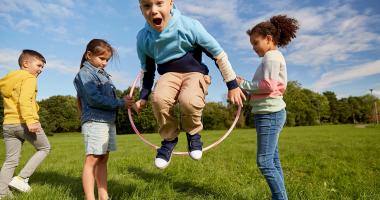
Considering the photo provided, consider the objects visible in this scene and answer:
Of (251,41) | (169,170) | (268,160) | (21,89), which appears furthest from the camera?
(169,170)

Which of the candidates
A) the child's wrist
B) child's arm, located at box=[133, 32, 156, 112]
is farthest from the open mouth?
the child's wrist

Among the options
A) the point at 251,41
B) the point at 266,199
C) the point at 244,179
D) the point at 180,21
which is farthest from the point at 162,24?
the point at 244,179

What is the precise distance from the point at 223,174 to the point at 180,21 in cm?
426

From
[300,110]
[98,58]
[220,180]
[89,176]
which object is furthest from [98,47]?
[300,110]

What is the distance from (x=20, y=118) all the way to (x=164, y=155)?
3.24m

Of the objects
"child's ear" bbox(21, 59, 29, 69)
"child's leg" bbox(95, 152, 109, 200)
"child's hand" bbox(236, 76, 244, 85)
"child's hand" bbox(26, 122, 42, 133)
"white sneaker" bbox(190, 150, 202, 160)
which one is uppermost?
"child's ear" bbox(21, 59, 29, 69)

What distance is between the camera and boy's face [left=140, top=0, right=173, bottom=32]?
179 inches

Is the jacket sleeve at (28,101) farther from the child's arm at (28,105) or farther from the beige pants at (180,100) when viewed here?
the beige pants at (180,100)

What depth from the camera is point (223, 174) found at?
26.4ft

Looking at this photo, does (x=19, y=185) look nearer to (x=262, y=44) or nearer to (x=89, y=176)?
(x=89, y=176)

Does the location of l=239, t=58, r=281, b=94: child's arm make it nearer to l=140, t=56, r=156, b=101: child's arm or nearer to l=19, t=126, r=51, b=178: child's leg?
l=140, t=56, r=156, b=101: child's arm

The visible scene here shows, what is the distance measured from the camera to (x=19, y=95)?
21.0 ft

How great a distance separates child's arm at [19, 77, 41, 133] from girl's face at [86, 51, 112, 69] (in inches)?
54.7

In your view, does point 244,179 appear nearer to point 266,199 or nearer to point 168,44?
point 266,199
